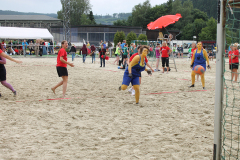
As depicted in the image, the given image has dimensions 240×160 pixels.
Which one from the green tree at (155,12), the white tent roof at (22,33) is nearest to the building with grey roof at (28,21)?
the green tree at (155,12)

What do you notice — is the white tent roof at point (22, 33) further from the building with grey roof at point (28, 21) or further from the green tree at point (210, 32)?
the building with grey roof at point (28, 21)

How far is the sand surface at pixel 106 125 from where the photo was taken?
3605 millimetres

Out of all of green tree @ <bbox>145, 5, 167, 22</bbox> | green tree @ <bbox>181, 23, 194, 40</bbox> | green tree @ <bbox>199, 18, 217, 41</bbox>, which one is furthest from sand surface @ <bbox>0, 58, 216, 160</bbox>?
green tree @ <bbox>145, 5, 167, 22</bbox>

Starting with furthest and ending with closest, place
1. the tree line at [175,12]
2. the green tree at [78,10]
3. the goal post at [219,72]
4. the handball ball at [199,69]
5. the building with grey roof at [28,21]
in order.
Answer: the building with grey roof at [28,21] < the green tree at [78,10] < the tree line at [175,12] < the handball ball at [199,69] < the goal post at [219,72]

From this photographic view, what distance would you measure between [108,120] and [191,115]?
6.06ft

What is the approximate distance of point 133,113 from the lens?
580cm

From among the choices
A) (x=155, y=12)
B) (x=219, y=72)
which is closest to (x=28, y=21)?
(x=155, y=12)

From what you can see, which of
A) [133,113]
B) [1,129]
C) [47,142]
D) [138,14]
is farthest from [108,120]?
[138,14]

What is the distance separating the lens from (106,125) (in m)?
4.88

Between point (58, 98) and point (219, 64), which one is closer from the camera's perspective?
point (219, 64)

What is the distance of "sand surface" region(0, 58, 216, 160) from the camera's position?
361 centimetres

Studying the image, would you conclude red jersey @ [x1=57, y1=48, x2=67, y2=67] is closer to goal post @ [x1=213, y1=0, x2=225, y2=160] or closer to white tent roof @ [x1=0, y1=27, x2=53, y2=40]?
goal post @ [x1=213, y1=0, x2=225, y2=160]

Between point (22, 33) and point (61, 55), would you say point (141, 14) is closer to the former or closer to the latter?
point (22, 33)

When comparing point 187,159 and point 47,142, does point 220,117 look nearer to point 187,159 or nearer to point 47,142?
point 187,159
